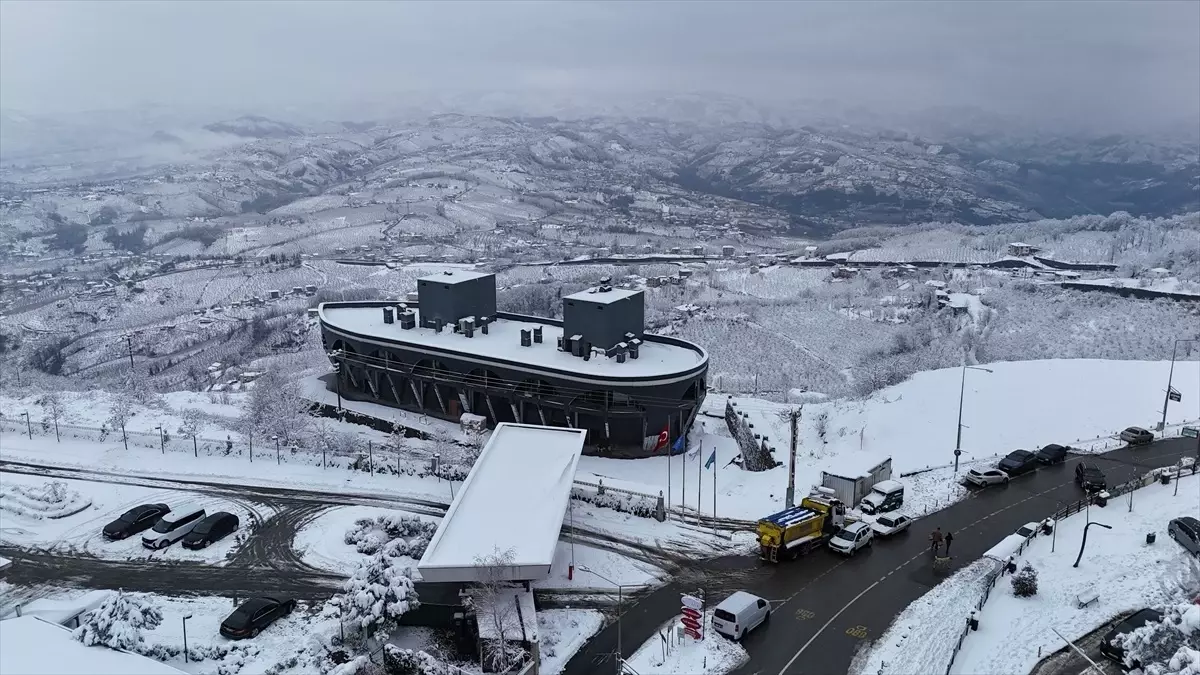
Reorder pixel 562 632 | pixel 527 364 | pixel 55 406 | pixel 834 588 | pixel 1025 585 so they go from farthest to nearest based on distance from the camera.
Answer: pixel 55 406 < pixel 527 364 < pixel 834 588 < pixel 1025 585 < pixel 562 632

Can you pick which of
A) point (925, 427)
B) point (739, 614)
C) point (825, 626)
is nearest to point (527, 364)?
point (925, 427)

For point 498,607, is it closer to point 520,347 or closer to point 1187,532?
point 520,347

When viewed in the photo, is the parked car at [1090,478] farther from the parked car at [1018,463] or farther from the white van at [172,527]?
the white van at [172,527]

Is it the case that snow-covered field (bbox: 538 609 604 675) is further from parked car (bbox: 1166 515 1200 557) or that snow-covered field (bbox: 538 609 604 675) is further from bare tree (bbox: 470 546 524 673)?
parked car (bbox: 1166 515 1200 557)

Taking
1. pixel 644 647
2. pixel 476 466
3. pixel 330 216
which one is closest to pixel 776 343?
pixel 476 466

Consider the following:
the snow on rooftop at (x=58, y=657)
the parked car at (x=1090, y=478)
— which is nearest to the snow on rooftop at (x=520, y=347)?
the parked car at (x=1090, y=478)

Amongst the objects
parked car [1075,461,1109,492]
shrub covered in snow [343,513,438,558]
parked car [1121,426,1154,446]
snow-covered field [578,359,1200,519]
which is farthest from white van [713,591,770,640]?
parked car [1121,426,1154,446]
